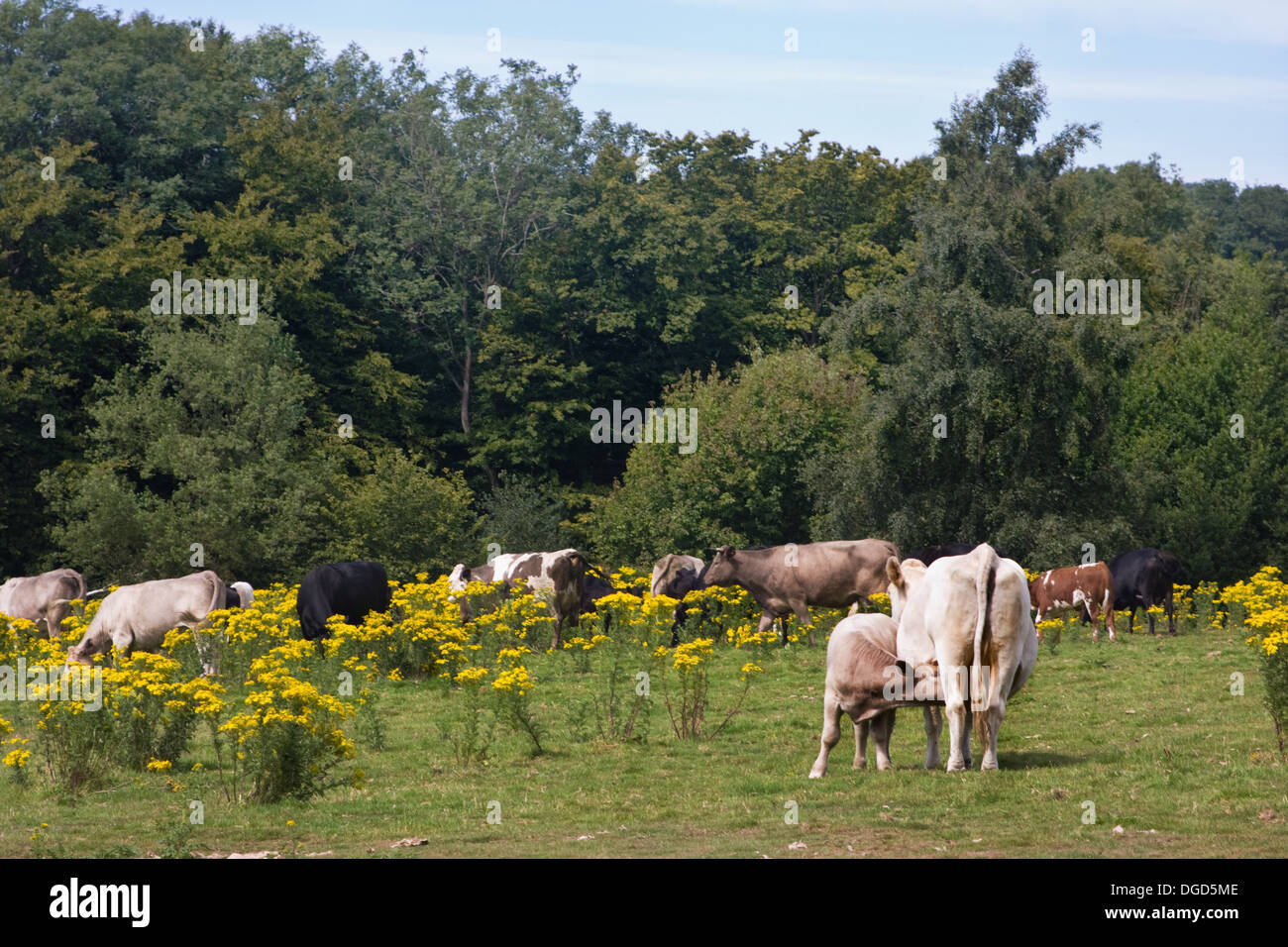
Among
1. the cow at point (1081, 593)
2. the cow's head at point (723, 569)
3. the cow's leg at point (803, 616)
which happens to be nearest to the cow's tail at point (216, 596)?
the cow's head at point (723, 569)

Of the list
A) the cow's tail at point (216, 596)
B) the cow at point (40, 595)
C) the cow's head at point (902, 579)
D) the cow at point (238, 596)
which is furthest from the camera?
the cow at point (40, 595)

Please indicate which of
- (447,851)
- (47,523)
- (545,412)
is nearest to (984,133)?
(545,412)

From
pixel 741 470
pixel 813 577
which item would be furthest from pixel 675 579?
pixel 741 470

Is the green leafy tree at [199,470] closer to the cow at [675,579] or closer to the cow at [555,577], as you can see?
the cow at [555,577]

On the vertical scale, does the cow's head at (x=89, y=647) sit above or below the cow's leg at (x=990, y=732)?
below

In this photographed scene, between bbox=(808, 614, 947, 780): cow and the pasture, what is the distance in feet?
0.85

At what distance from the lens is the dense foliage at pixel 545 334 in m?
44.9

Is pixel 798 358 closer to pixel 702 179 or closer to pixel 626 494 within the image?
pixel 626 494

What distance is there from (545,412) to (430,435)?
534 cm

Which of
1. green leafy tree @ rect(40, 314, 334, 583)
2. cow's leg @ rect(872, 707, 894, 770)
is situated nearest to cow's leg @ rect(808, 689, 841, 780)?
cow's leg @ rect(872, 707, 894, 770)

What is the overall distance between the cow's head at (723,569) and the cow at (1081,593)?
5570mm

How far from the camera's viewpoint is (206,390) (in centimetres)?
4756

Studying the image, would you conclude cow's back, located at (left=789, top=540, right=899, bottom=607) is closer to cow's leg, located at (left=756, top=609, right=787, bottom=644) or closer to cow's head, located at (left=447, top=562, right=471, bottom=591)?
cow's leg, located at (left=756, top=609, right=787, bottom=644)
